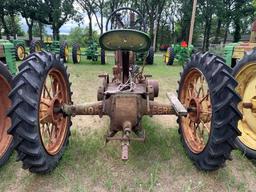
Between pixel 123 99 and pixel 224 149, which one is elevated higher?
pixel 123 99

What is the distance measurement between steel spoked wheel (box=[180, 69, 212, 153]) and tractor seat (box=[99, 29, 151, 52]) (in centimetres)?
68

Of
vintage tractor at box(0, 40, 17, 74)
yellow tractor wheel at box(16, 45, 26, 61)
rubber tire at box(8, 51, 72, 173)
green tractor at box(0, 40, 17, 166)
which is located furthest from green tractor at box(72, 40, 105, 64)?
rubber tire at box(8, 51, 72, 173)

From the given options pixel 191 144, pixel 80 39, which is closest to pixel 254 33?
pixel 191 144

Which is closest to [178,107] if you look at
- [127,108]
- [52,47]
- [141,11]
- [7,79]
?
[127,108]

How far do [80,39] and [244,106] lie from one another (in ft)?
128

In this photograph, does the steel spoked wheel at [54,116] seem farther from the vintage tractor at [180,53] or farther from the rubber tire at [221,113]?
the vintage tractor at [180,53]

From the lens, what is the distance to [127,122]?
8.45 feet

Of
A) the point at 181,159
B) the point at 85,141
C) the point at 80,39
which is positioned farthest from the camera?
the point at 80,39

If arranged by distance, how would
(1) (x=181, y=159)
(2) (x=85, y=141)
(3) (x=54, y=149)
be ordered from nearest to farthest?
(3) (x=54, y=149), (1) (x=181, y=159), (2) (x=85, y=141)

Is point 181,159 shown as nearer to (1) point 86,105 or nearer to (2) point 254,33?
(1) point 86,105

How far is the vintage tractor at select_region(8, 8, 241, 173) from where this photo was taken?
2236mm

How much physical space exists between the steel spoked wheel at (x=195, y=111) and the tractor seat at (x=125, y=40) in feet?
2.23

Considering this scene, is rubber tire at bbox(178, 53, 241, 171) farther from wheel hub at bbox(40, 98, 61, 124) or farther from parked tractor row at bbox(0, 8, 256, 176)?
wheel hub at bbox(40, 98, 61, 124)

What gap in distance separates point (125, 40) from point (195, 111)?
1.10 m
